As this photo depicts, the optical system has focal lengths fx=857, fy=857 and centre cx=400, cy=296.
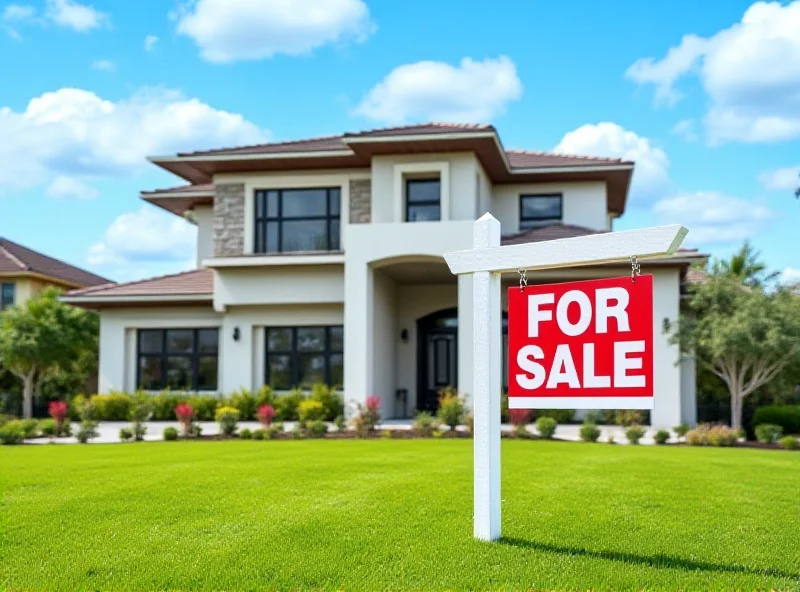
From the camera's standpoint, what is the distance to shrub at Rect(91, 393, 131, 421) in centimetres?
2278

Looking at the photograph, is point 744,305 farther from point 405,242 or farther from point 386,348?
point 386,348

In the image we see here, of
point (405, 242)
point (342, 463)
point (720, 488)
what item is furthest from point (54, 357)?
point (720, 488)

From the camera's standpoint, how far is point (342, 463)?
37.9ft

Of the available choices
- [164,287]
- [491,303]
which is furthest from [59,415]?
[491,303]

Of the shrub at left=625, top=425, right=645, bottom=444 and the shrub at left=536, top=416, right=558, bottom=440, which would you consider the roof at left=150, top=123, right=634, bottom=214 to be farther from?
the shrub at left=625, top=425, right=645, bottom=444

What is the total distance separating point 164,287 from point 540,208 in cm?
1084

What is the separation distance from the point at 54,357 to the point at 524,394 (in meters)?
23.2

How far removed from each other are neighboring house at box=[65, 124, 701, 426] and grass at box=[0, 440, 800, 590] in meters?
9.14

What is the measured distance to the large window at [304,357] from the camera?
22922 millimetres

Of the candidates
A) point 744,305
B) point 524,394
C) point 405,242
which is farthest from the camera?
point 405,242

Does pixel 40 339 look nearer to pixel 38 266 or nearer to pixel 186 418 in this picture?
pixel 186 418

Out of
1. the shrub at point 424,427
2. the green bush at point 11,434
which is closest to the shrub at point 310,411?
the shrub at point 424,427

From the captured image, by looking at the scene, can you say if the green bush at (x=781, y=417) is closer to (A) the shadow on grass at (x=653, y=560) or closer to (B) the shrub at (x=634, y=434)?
(B) the shrub at (x=634, y=434)

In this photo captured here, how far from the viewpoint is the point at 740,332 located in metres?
17.3
